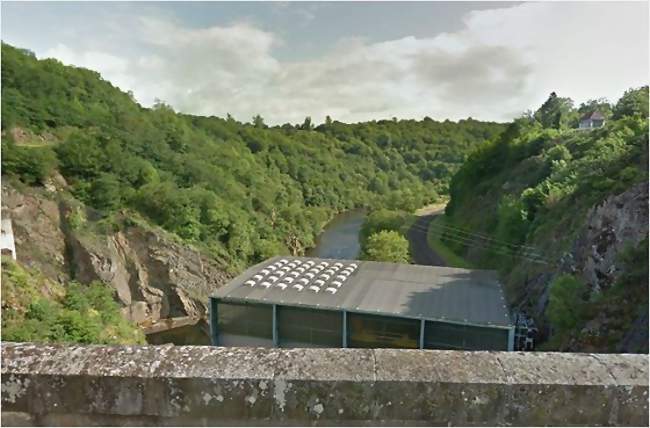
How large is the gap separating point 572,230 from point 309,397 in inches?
805

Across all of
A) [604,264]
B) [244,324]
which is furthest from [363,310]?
[604,264]

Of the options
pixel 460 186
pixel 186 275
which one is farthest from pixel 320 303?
pixel 460 186

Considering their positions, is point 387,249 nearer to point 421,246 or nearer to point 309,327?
point 309,327

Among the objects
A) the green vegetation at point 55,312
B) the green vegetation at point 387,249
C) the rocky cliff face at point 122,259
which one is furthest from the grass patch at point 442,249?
the green vegetation at point 55,312

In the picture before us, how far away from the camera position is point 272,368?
6.70ft

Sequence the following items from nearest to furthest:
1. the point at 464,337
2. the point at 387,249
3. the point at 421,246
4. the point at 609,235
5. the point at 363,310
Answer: the point at 609,235, the point at 464,337, the point at 363,310, the point at 387,249, the point at 421,246

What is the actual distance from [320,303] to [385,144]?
10590 centimetres

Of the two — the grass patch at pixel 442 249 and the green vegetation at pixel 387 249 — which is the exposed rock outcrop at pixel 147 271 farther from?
the grass patch at pixel 442 249

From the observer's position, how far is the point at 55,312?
20094 mm

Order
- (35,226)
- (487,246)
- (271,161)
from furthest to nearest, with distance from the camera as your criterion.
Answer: (271,161)
(487,246)
(35,226)

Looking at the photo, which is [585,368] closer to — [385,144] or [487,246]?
[487,246]

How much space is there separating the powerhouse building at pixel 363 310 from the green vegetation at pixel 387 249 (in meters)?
7.70

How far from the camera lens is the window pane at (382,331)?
52.3 feet

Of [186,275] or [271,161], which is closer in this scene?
[186,275]
